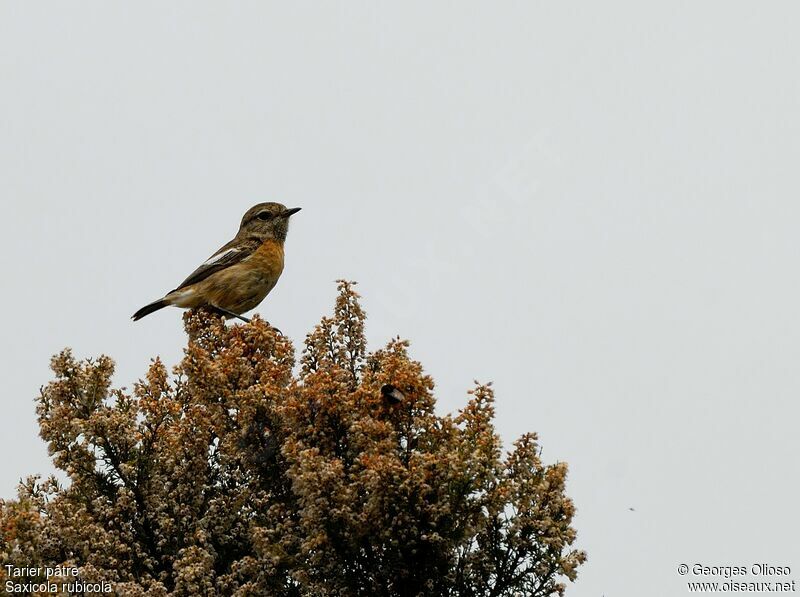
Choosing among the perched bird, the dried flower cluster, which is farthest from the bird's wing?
the perched bird

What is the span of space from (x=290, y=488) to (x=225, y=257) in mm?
5731

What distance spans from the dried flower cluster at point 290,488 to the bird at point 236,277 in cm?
376

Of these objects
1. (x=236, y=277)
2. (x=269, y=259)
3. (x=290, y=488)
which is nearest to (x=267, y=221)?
(x=269, y=259)

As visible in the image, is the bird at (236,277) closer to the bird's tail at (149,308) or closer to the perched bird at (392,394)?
the bird's tail at (149,308)

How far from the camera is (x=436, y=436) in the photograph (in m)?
7.28

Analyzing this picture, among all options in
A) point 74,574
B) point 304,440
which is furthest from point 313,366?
point 74,574

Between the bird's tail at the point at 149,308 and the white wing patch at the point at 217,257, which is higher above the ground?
the white wing patch at the point at 217,257

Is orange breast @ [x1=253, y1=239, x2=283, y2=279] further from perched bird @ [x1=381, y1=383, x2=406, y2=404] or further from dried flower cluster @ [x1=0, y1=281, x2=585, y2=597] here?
perched bird @ [x1=381, y1=383, x2=406, y2=404]

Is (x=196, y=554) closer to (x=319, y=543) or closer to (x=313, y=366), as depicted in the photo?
(x=319, y=543)

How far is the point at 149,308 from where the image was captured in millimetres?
Result: 13016

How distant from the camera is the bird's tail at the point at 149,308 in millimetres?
12953

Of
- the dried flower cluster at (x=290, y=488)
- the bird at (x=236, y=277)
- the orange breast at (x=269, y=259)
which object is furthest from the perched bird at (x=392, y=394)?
the orange breast at (x=269, y=259)

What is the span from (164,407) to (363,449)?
2.13 m

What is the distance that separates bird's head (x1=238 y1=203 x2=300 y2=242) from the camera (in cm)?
1388
